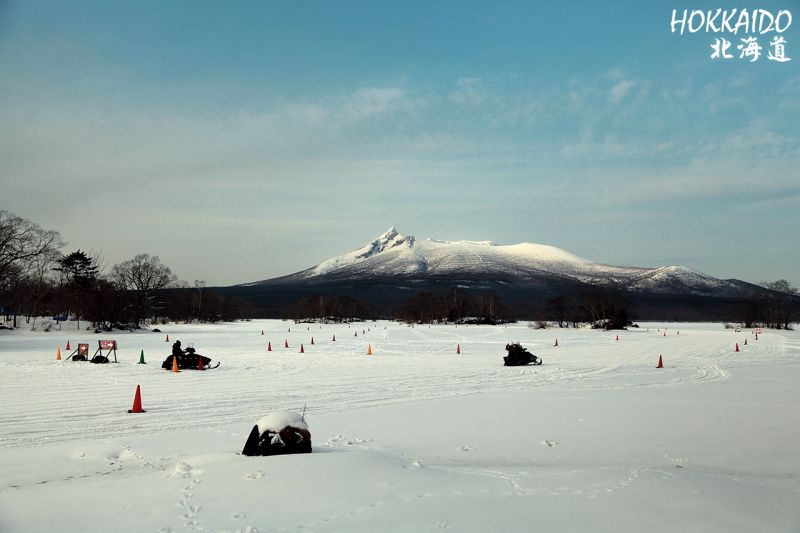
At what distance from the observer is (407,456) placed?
9266 millimetres

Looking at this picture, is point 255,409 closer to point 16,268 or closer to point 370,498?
point 370,498

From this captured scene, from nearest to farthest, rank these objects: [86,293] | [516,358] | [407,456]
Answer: [407,456], [516,358], [86,293]

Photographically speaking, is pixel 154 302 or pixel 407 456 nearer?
pixel 407 456

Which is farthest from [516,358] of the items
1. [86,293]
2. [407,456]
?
[86,293]

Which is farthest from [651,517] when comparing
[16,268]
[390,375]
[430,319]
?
[430,319]

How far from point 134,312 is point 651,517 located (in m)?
83.6

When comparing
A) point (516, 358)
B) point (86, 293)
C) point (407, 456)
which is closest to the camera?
point (407, 456)

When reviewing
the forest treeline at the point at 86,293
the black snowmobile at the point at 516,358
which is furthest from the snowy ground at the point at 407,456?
the forest treeline at the point at 86,293

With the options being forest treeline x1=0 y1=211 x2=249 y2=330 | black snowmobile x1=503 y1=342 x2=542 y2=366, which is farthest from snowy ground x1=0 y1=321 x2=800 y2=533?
forest treeline x1=0 y1=211 x2=249 y2=330

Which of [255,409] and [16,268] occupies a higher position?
[16,268]

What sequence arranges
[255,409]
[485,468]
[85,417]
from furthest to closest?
[255,409] → [85,417] → [485,468]

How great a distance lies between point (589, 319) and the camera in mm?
105500

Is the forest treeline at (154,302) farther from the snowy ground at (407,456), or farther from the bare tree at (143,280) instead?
the snowy ground at (407,456)

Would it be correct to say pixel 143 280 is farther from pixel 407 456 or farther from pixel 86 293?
pixel 407 456
